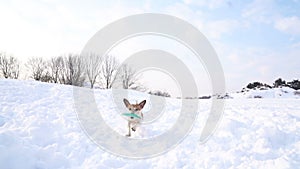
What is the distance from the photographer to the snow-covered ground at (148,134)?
517 cm

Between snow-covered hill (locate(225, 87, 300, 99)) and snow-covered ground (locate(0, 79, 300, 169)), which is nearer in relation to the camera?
snow-covered ground (locate(0, 79, 300, 169))

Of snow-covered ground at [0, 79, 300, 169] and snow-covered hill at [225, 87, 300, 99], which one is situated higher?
snow-covered hill at [225, 87, 300, 99]

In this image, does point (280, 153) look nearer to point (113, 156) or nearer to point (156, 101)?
point (113, 156)

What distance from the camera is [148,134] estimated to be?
680cm

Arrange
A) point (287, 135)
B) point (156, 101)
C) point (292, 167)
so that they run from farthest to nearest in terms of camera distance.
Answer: point (156, 101) < point (287, 135) < point (292, 167)

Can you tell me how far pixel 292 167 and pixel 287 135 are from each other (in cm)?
153

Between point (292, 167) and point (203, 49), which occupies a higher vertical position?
point (203, 49)

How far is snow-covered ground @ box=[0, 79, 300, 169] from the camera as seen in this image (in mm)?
5168

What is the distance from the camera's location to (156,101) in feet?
34.5

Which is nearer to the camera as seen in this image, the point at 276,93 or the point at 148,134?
the point at 148,134

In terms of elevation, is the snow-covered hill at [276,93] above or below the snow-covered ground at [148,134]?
above

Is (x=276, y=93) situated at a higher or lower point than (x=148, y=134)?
higher

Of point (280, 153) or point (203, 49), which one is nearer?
point (280, 153)

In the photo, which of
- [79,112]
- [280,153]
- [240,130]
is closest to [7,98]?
[79,112]
